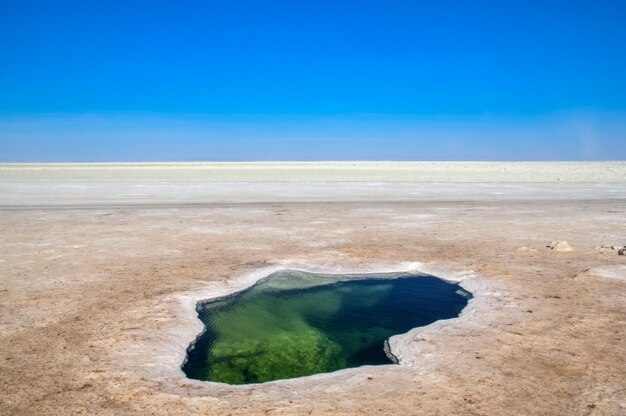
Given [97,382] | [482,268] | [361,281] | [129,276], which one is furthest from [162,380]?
[482,268]

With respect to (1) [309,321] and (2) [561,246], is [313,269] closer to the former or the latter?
(1) [309,321]

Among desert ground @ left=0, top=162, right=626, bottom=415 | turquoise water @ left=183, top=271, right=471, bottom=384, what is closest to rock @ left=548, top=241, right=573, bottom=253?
desert ground @ left=0, top=162, right=626, bottom=415

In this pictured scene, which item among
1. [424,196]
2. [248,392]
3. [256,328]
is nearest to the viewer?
[248,392]

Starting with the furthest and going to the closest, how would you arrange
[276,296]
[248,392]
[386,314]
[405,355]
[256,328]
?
[276,296] → [386,314] → [256,328] → [405,355] → [248,392]

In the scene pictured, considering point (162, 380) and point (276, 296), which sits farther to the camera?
point (276, 296)

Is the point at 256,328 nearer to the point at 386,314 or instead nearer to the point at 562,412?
the point at 386,314
